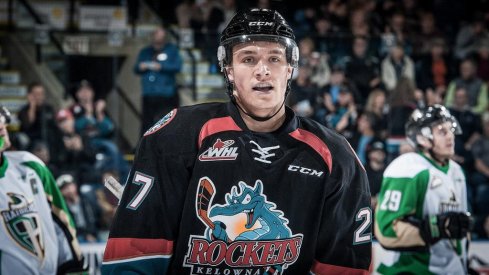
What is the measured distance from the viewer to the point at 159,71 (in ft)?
26.2

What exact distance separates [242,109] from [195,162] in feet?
0.76

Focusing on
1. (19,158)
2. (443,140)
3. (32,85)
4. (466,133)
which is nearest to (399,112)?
(466,133)

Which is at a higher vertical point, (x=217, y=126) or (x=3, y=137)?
(x=217, y=126)

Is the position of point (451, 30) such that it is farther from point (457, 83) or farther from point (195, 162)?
point (195, 162)

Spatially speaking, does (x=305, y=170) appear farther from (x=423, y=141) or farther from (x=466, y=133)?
(x=466, y=133)

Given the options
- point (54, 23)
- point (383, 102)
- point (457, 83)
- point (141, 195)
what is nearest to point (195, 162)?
point (141, 195)

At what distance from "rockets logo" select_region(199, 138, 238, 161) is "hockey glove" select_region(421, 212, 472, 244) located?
257cm

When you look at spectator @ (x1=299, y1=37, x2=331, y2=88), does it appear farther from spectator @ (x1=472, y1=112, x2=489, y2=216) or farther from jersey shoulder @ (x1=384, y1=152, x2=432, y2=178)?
jersey shoulder @ (x1=384, y1=152, x2=432, y2=178)

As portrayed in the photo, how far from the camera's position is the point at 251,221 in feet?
8.75

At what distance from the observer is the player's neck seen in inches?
108

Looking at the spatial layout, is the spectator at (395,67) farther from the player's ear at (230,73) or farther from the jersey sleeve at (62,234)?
the player's ear at (230,73)

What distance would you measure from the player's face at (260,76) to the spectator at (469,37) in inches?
252

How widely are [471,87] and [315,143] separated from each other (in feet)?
20.3

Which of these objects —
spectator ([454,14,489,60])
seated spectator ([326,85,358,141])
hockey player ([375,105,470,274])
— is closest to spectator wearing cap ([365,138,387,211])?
seated spectator ([326,85,358,141])
